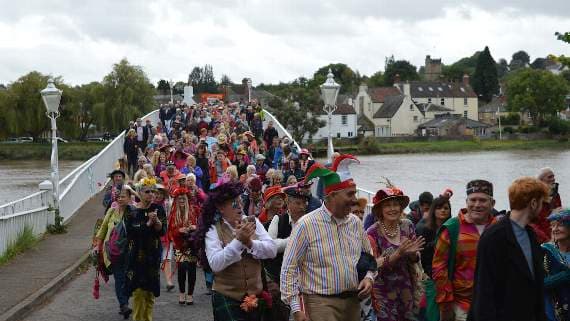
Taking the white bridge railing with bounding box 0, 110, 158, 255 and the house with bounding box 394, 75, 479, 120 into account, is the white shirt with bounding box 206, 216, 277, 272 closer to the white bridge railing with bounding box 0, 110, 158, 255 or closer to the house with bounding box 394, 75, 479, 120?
the white bridge railing with bounding box 0, 110, 158, 255

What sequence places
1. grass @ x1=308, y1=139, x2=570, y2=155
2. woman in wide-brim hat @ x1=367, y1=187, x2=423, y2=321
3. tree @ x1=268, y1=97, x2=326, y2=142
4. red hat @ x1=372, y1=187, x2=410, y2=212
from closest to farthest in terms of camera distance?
woman in wide-brim hat @ x1=367, y1=187, x2=423, y2=321, red hat @ x1=372, y1=187, x2=410, y2=212, tree @ x1=268, y1=97, x2=326, y2=142, grass @ x1=308, y1=139, x2=570, y2=155

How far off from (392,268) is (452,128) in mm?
97962

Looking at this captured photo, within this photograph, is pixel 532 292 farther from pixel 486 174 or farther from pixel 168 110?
pixel 486 174

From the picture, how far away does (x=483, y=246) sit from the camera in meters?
5.23

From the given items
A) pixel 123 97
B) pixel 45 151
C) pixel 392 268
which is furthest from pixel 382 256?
pixel 123 97

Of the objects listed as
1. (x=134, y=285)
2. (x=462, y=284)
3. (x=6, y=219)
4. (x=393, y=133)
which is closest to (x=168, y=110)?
(x=6, y=219)

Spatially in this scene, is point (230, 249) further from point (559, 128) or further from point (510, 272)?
point (559, 128)

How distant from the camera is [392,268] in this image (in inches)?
266

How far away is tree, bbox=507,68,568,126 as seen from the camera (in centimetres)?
10731

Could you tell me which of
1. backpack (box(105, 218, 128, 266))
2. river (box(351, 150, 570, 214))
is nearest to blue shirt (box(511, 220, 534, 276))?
backpack (box(105, 218, 128, 266))

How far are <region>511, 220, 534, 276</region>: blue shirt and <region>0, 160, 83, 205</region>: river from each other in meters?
30.7

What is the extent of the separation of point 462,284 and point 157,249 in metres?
4.37

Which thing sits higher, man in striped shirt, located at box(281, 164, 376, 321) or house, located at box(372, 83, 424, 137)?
house, located at box(372, 83, 424, 137)

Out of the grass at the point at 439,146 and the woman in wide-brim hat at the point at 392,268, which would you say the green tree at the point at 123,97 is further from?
the woman in wide-brim hat at the point at 392,268
